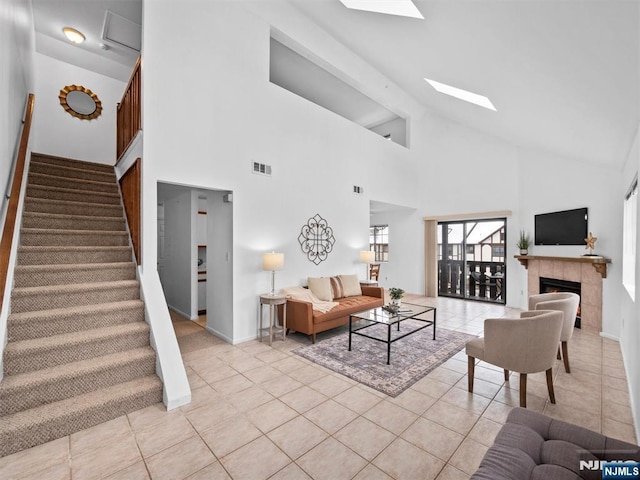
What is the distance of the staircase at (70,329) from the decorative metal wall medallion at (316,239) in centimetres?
257

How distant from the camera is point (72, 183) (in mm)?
4277

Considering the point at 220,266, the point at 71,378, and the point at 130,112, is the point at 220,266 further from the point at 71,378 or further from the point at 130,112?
the point at 130,112

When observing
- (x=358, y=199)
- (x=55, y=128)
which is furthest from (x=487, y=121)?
(x=55, y=128)

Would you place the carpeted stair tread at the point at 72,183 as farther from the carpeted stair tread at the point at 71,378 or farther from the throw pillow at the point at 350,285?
the throw pillow at the point at 350,285

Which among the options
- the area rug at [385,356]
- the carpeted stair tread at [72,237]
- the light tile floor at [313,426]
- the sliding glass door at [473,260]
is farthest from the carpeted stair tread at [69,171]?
the sliding glass door at [473,260]

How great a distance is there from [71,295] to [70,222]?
1260 millimetres

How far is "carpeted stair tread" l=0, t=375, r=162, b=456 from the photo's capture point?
2.01m

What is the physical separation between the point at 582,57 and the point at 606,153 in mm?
2554

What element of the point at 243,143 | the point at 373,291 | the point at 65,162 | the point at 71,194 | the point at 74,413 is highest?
the point at 243,143

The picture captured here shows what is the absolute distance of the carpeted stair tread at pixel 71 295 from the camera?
267cm

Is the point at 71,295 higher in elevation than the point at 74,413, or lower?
higher

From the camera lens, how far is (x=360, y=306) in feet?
15.8

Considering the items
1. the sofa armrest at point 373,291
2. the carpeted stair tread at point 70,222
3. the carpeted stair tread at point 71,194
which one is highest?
the carpeted stair tread at point 71,194

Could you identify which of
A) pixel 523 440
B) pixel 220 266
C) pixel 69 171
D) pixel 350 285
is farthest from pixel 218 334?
pixel 523 440
